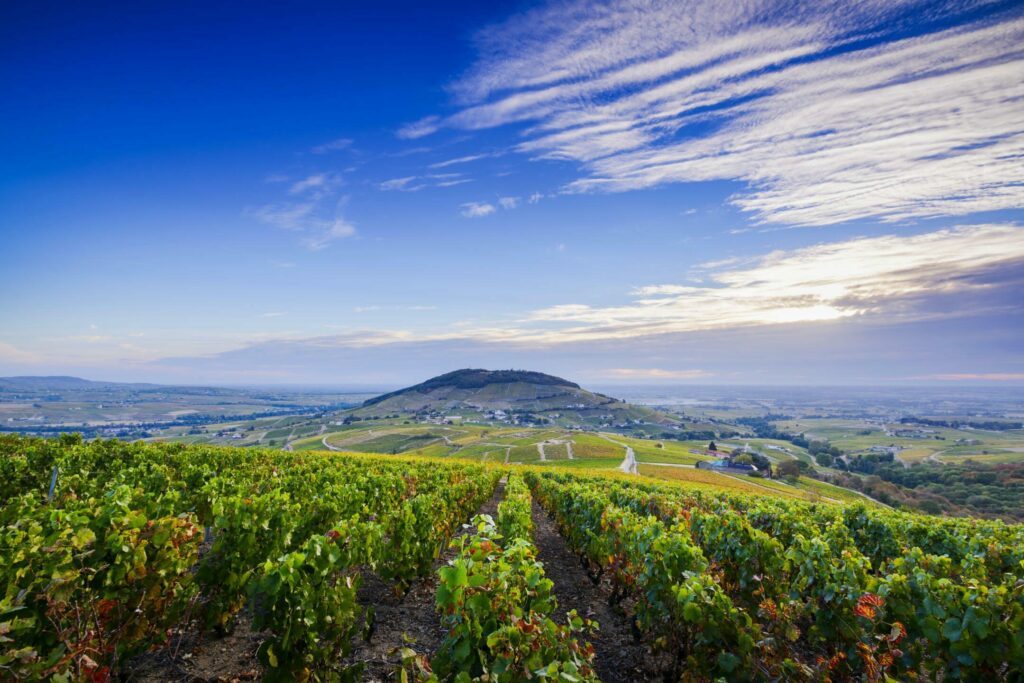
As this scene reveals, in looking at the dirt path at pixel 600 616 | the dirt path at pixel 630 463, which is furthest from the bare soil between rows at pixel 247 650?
the dirt path at pixel 630 463

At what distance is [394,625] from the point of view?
9562 mm

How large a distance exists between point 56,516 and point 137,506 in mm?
2751

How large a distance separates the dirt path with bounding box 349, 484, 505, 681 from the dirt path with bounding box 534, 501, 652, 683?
3.06 metres

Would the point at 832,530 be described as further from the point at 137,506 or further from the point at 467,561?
the point at 137,506

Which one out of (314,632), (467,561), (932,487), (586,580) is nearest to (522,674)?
(467,561)

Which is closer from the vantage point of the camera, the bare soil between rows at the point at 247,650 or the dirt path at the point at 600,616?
the bare soil between rows at the point at 247,650

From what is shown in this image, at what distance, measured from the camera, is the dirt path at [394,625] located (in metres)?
7.57

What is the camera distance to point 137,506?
925 cm

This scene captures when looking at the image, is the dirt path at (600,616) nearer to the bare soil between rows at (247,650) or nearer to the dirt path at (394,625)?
the dirt path at (394,625)

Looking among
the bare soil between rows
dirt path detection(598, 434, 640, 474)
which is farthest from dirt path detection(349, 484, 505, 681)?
dirt path detection(598, 434, 640, 474)

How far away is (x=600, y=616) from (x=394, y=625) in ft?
15.7

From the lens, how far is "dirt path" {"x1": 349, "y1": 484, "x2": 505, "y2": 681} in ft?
24.8

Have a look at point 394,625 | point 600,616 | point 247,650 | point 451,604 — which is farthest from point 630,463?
point 451,604

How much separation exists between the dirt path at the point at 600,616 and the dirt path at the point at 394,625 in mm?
3063
